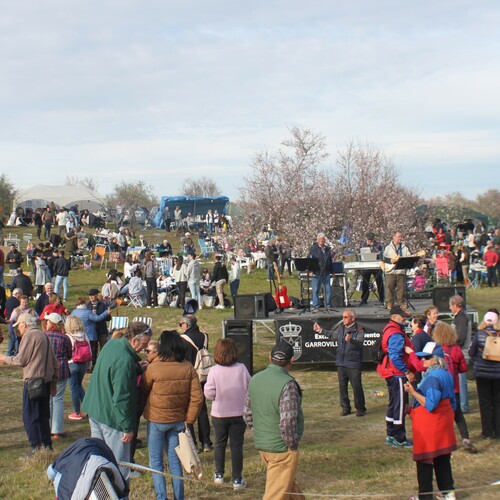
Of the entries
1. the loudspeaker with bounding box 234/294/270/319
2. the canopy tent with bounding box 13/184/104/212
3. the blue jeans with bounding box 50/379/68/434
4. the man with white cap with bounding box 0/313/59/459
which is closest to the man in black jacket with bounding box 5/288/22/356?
the loudspeaker with bounding box 234/294/270/319

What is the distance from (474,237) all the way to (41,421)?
96.2 feet

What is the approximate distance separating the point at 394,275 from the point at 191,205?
112 ft

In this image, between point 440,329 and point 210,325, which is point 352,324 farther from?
point 210,325

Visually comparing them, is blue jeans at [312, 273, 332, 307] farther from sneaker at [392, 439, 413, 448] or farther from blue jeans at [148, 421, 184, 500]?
blue jeans at [148, 421, 184, 500]

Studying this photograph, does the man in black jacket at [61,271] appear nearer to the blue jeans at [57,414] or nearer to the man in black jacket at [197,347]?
the blue jeans at [57,414]

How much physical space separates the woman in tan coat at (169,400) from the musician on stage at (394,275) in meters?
8.89

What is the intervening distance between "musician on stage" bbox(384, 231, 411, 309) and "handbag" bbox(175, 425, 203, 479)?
8.99m

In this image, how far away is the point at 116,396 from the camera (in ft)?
21.8

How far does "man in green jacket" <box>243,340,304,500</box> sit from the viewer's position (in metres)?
5.94

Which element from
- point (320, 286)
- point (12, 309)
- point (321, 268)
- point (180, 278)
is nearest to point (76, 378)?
point (321, 268)

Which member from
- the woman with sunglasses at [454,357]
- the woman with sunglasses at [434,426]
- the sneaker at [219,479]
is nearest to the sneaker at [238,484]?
the sneaker at [219,479]

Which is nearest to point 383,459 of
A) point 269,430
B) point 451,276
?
point 269,430

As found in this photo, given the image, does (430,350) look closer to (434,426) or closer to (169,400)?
(434,426)

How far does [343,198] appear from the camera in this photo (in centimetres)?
3994
